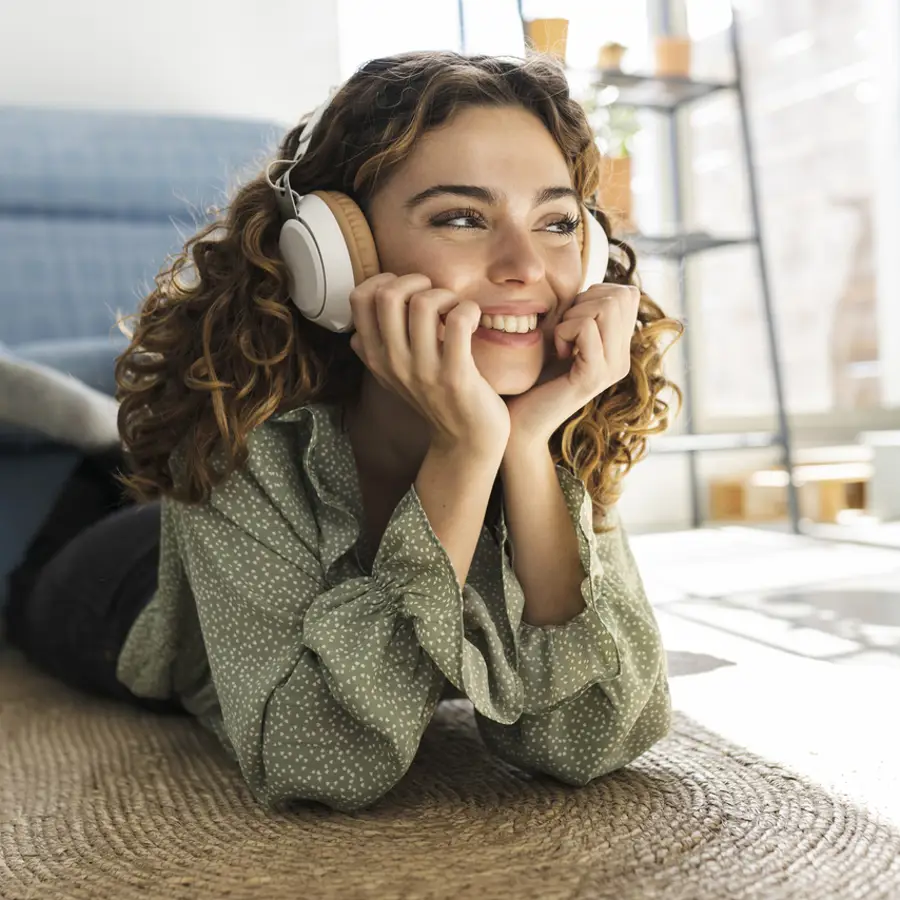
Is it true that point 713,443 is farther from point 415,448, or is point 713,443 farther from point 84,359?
point 415,448

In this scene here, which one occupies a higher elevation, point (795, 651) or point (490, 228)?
point (490, 228)

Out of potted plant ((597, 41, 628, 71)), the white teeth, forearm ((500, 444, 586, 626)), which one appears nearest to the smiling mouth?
the white teeth

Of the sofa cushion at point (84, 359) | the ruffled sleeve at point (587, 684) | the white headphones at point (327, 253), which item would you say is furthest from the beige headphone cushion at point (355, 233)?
the sofa cushion at point (84, 359)

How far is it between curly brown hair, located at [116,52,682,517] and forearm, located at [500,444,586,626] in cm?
10

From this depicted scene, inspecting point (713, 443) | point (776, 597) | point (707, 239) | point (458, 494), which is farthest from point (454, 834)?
point (707, 239)

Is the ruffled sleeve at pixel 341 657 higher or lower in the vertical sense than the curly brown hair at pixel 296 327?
lower

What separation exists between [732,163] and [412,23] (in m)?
1.28

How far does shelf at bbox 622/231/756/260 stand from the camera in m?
2.79

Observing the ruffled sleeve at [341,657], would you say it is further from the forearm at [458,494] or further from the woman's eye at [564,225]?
the woman's eye at [564,225]

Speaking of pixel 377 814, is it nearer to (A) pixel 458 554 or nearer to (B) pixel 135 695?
(A) pixel 458 554

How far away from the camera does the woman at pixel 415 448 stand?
2.78 feet

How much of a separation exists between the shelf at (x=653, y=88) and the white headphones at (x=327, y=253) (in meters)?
1.93

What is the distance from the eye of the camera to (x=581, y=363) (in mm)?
889

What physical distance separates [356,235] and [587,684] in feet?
1.38
